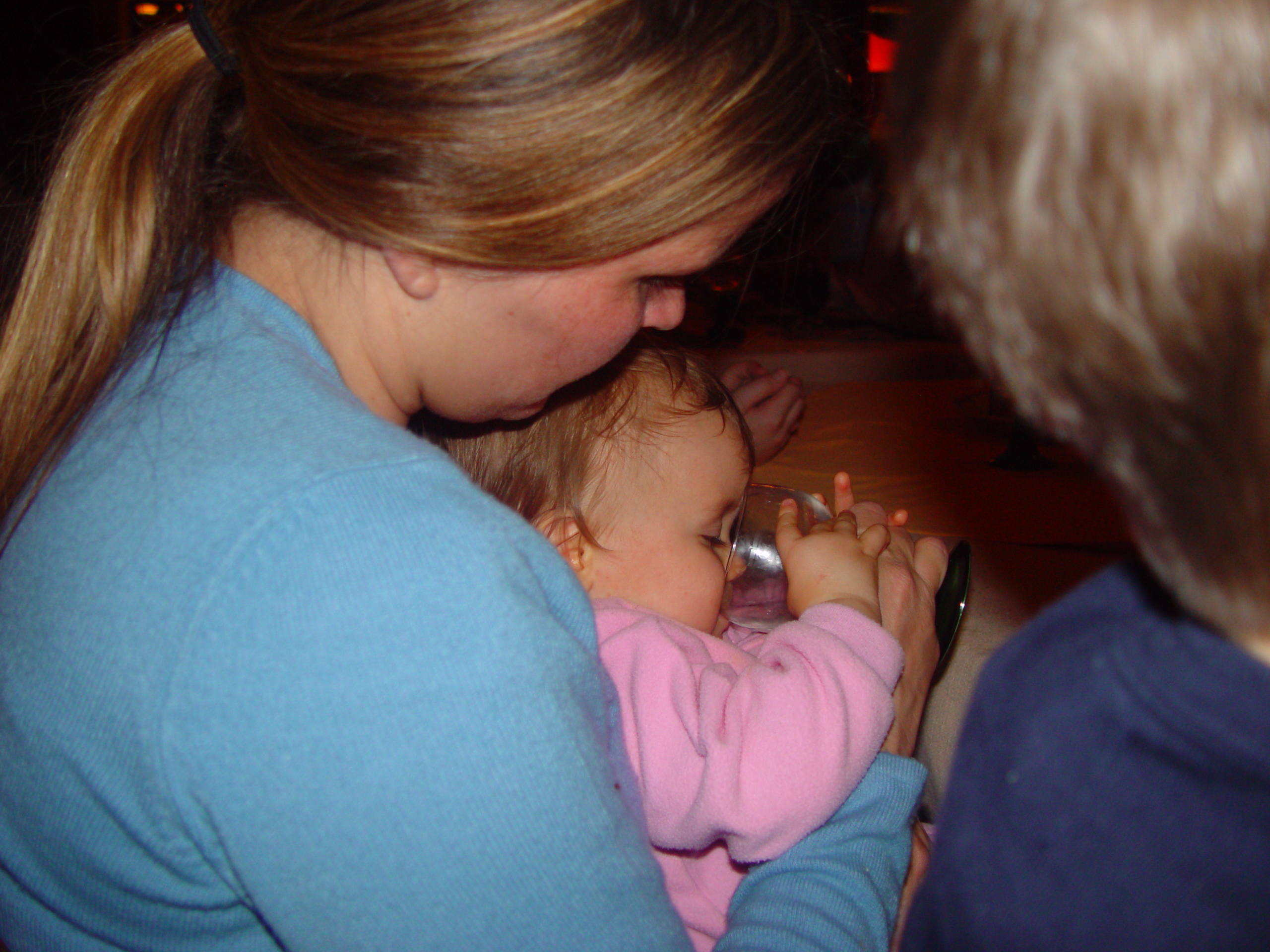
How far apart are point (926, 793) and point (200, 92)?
1259 mm

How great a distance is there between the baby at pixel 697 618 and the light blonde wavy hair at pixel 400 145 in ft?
1.63

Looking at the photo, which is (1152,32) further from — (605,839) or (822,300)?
(822,300)

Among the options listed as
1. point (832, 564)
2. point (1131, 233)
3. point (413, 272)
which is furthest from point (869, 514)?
point (1131, 233)

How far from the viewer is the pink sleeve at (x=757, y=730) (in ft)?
3.02

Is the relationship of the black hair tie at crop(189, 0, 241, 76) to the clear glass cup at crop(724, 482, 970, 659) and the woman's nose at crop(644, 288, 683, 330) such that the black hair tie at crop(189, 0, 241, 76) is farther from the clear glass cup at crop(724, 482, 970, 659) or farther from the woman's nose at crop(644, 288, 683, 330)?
the clear glass cup at crop(724, 482, 970, 659)

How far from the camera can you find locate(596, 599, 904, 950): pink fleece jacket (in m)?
0.92

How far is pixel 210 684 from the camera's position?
51cm

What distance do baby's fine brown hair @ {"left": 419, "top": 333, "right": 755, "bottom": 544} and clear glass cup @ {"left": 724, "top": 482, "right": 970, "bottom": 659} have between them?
0.23 m

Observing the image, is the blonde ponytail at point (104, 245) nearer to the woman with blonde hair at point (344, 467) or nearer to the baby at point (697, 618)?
the woman with blonde hair at point (344, 467)

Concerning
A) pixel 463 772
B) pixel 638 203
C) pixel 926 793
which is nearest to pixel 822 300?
pixel 926 793

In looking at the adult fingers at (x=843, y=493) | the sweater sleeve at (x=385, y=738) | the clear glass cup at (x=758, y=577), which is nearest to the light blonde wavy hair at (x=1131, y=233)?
the sweater sleeve at (x=385, y=738)

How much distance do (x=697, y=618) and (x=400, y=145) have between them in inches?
30.2

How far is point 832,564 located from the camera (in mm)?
1192

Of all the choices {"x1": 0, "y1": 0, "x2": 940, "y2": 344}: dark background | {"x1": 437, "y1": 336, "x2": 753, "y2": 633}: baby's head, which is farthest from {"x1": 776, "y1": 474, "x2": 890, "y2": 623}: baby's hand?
{"x1": 0, "y1": 0, "x2": 940, "y2": 344}: dark background
